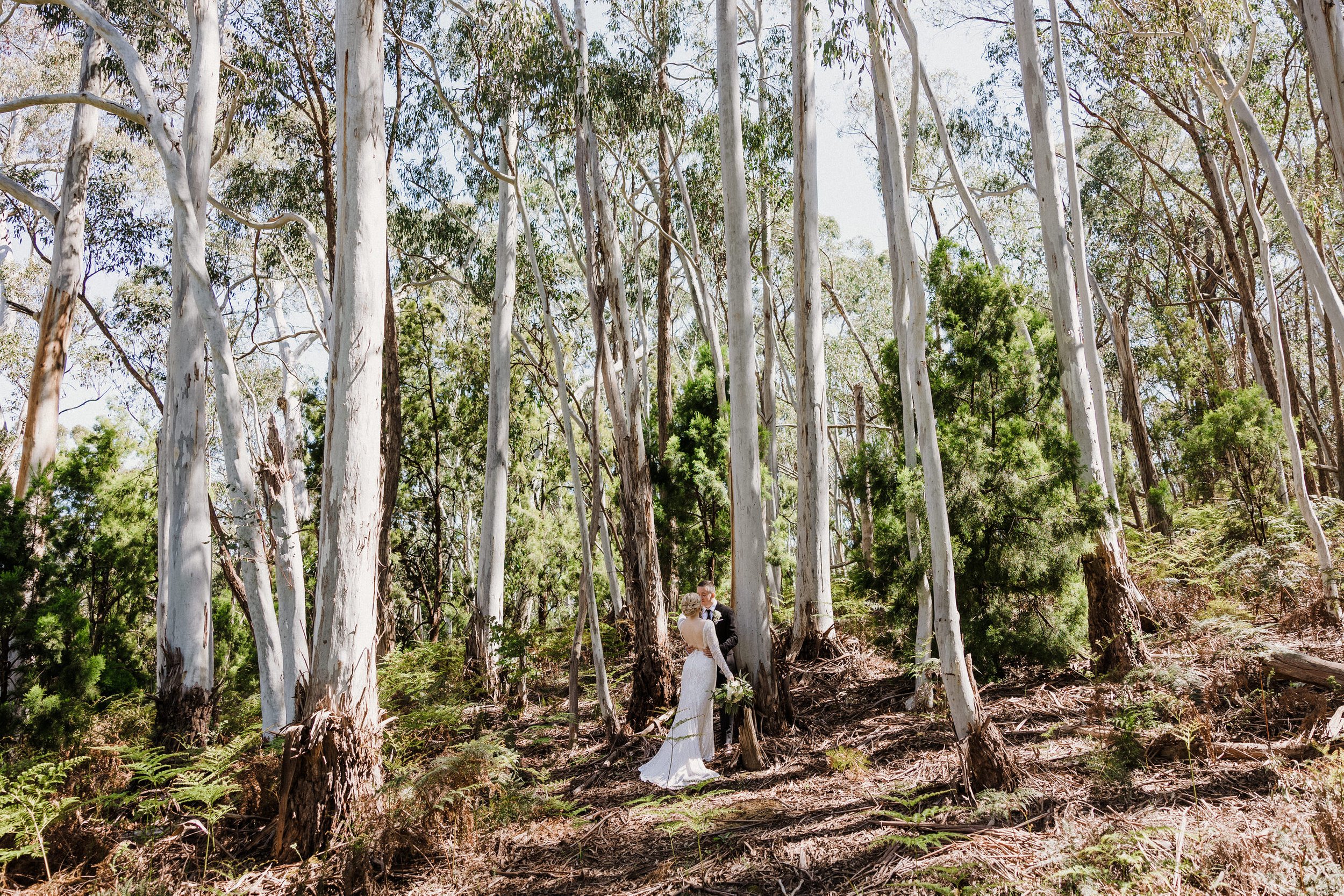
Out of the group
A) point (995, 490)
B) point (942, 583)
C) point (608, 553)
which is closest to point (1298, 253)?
point (995, 490)

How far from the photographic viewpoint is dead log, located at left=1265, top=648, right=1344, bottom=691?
4734 millimetres

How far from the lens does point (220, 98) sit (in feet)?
37.3

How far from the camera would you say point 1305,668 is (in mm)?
4871

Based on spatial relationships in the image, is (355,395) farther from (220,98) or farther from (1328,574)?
(220,98)

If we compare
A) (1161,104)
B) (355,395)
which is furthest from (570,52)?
(1161,104)

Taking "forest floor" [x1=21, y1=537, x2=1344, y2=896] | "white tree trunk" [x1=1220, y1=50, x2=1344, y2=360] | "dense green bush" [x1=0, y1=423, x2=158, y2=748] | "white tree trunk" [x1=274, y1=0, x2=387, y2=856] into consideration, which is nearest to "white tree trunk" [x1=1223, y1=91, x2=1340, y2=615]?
"white tree trunk" [x1=1220, y1=50, x2=1344, y2=360]

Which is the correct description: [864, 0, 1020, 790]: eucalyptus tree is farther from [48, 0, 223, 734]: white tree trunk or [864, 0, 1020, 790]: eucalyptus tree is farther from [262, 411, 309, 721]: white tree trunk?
[48, 0, 223, 734]: white tree trunk

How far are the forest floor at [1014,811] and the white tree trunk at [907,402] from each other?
21.9 inches

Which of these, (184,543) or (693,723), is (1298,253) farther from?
(184,543)

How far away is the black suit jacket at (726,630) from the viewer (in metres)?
6.48

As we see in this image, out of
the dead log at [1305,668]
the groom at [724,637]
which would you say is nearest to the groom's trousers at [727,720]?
the groom at [724,637]

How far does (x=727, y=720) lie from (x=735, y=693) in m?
0.84

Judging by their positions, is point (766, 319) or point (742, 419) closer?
point (742, 419)

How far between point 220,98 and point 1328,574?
1419 centimetres
